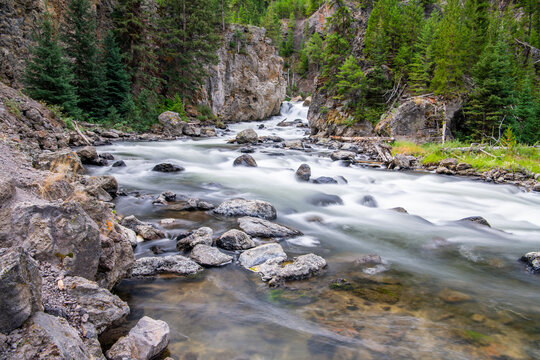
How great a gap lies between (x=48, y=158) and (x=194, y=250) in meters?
4.18

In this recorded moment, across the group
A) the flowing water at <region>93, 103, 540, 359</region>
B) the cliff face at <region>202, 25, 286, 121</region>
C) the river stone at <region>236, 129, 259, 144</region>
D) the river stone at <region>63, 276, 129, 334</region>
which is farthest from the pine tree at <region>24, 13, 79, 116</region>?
the cliff face at <region>202, 25, 286, 121</region>

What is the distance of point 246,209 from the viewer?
6.73 m

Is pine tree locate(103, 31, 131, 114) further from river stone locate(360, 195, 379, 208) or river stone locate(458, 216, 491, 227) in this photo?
river stone locate(458, 216, 491, 227)

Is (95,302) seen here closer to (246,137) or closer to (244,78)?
(246,137)

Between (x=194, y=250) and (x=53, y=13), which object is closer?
(x=194, y=250)

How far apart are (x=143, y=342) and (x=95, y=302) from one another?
0.53m

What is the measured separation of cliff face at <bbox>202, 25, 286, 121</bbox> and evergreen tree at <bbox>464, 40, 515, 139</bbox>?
25.2 meters

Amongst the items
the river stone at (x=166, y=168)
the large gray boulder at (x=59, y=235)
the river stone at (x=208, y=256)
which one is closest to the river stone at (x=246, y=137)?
the river stone at (x=166, y=168)

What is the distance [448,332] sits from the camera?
3.19 meters

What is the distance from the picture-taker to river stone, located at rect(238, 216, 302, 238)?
557 centimetres

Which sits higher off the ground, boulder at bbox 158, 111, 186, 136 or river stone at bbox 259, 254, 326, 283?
boulder at bbox 158, 111, 186, 136

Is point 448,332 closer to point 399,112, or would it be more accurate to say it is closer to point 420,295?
point 420,295

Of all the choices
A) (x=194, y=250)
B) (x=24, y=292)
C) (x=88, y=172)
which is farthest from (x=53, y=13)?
(x=24, y=292)

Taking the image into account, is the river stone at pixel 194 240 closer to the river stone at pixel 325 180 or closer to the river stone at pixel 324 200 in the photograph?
the river stone at pixel 324 200
